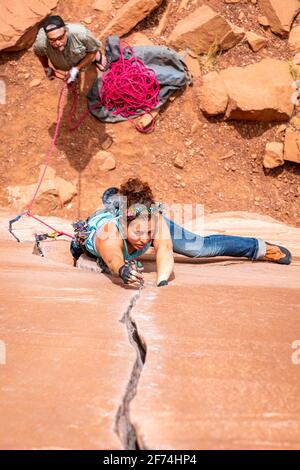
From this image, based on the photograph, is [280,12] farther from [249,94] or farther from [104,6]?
[104,6]

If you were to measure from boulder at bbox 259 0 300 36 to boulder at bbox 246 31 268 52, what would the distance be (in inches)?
10.3

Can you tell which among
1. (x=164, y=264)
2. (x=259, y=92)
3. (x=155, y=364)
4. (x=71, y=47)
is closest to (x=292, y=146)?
(x=259, y=92)

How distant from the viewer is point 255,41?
713 centimetres

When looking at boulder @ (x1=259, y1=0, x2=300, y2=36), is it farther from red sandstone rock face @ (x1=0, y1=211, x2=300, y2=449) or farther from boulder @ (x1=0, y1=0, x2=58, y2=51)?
red sandstone rock face @ (x1=0, y1=211, x2=300, y2=449)

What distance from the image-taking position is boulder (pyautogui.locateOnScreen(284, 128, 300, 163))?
259 inches

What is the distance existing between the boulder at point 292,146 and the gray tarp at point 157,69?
4.50ft

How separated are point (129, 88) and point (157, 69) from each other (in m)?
0.48

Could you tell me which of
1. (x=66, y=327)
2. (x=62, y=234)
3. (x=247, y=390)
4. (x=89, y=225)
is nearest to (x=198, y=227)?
(x=62, y=234)

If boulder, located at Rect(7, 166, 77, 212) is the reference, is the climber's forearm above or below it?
above

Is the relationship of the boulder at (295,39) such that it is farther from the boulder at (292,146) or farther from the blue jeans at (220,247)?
the blue jeans at (220,247)

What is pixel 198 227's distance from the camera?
15.6 ft

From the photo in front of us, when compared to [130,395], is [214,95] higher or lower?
higher

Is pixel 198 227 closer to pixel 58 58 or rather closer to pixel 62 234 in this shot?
pixel 62 234

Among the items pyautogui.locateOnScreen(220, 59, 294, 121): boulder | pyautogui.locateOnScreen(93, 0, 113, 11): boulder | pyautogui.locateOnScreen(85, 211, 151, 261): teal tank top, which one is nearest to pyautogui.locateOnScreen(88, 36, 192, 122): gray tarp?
pyautogui.locateOnScreen(220, 59, 294, 121): boulder
